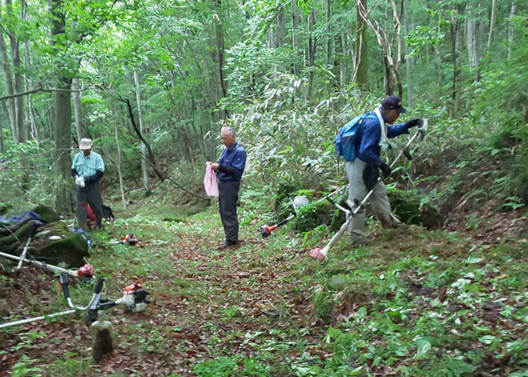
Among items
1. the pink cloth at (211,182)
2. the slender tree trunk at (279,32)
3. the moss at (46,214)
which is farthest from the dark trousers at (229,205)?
the slender tree trunk at (279,32)

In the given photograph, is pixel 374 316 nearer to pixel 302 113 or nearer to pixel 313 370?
pixel 313 370

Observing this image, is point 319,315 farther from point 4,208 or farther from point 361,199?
point 4,208

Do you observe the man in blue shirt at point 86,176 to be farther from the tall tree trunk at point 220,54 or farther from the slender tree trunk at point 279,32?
the slender tree trunk at point 279,32

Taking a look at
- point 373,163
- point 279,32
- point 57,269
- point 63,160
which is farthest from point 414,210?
point 279,32

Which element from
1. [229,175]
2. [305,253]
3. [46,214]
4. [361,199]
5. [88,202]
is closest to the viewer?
[361,199]

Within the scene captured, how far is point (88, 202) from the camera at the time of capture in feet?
28.3

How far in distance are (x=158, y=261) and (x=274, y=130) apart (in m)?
4.68

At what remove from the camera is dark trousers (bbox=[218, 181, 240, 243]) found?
327 inches

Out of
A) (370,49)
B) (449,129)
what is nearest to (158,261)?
(449,129)

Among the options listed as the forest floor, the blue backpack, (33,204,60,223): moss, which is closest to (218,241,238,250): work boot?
the forest floor

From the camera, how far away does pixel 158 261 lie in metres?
7.11

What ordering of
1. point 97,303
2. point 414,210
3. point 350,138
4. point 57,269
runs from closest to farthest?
point 97,303 → point 57,269 → point 350,138 → point 414,210

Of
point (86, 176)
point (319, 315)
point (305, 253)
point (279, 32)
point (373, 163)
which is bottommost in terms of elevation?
point (305, 253)

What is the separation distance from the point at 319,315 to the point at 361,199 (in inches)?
87.0
